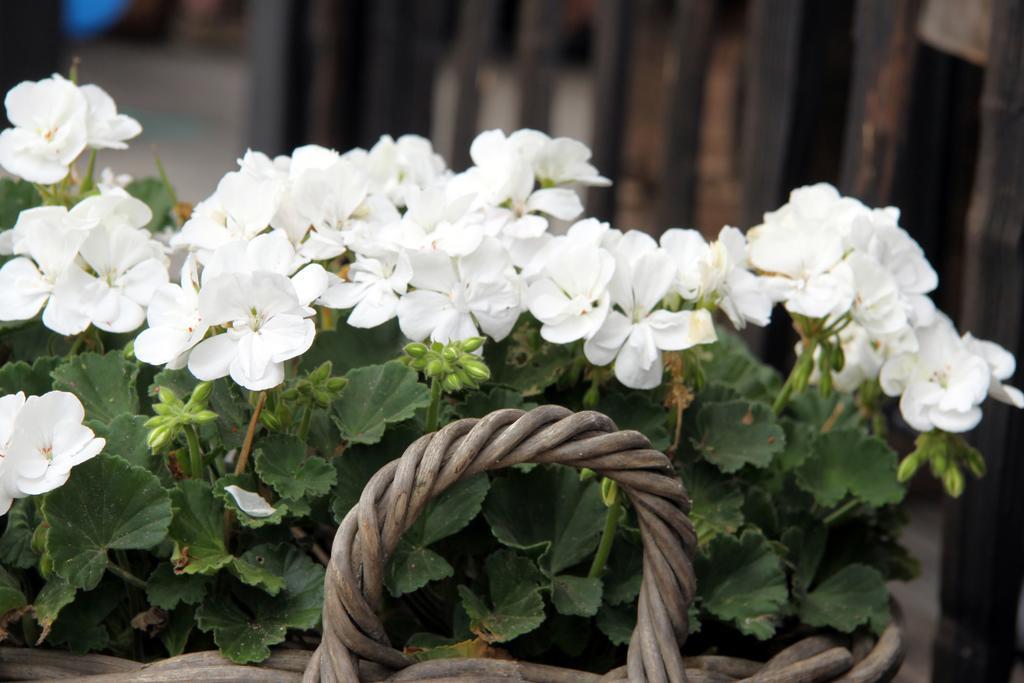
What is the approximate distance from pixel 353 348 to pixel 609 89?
4.21 ft

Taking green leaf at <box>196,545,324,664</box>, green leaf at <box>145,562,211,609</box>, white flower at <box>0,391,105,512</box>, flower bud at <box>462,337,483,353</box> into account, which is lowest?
green leaf at <box>196,545,324,664</box>

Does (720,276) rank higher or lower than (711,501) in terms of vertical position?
higher

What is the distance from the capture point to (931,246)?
1959 mm

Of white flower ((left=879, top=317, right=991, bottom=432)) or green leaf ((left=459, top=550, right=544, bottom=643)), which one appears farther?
white flower ((left=879, top=317, right=991, bottom=432))

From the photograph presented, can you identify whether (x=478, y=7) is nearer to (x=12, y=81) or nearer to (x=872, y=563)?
(x=12, y=81)

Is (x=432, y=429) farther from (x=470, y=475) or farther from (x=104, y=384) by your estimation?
(x=104, y=384)

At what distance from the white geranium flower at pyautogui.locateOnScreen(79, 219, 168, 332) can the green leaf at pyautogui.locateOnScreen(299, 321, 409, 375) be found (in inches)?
5.2

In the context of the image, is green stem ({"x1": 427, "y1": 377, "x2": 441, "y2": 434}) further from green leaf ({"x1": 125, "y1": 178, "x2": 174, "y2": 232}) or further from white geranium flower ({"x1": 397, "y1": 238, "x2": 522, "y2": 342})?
green leaf ({"x1": 125, "y1": 178, "x2": 174, "y2": 232})

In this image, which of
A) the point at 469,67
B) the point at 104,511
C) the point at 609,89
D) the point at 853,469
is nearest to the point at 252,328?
the point at 104,511

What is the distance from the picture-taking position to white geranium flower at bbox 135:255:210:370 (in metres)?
0.79

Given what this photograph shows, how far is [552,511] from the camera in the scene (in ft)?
2.96

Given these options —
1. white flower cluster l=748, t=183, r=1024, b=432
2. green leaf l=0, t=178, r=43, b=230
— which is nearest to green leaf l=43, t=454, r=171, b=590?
green leaf l=0, t=178, r=43, b=230

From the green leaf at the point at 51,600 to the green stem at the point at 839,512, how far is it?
572 millimetres

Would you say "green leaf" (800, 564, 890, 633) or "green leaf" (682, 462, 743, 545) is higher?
"green leaf" (682, 462, 743, 545)
